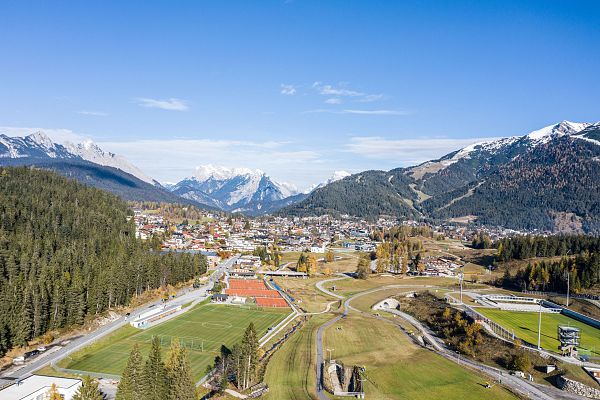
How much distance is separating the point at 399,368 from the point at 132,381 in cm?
3441

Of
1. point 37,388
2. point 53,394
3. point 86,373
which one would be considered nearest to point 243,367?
point 86,373

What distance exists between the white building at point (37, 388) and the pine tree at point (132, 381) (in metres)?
8.62

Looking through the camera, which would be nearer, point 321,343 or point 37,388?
point 37,388

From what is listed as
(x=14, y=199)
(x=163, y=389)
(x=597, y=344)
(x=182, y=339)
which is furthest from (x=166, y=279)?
(x=597, y=344)

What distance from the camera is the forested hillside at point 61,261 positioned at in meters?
64.6

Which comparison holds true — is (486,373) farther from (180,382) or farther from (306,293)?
(306,293)

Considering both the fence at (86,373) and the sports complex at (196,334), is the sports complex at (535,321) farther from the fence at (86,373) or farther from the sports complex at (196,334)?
the fence at (86,373)

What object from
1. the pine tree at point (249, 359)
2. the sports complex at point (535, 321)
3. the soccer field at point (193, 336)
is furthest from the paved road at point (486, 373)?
the soccer field at point (193, 336)

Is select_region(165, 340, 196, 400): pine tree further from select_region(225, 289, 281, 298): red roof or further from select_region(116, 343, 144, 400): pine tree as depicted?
select_region(225, 289, 281, 298): red roof

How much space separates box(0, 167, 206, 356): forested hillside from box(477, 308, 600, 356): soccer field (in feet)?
220

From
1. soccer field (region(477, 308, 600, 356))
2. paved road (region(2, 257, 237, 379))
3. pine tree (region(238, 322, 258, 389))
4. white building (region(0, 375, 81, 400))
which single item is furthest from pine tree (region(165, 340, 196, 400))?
soccer field (region(477, 308, 600, 356))

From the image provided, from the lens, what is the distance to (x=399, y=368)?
6003 centimetres

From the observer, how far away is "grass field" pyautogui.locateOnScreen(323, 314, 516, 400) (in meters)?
52.6

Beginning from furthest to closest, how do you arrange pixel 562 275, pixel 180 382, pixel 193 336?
1. pixel 562 275
2. pixel 193 336
3. pixel 180 382
